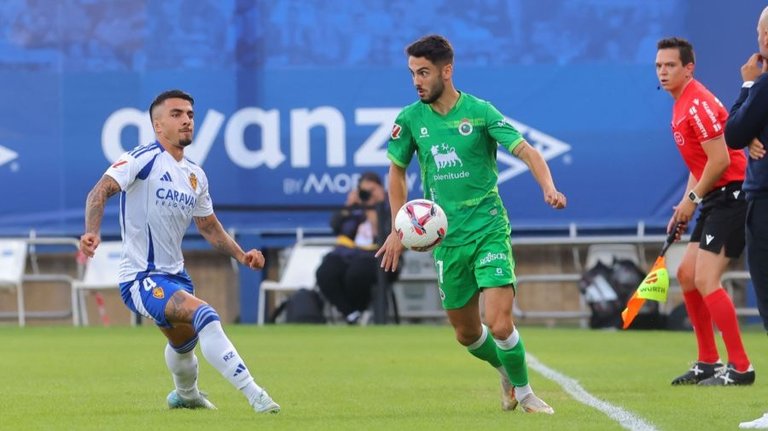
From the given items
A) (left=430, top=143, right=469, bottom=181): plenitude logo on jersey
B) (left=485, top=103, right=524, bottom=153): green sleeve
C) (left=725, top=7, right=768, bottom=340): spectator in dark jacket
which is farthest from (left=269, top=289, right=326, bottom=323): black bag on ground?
(left=725, top=7, right=768, bottom=340): spectator in dark jacket

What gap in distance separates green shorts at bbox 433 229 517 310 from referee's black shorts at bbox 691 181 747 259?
2.48 metres

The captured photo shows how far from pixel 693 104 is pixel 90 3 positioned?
11455 millimetres

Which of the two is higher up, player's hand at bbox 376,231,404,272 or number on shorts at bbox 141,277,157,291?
player's hand at bbox 376,231,404,272

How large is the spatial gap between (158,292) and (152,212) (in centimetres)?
52

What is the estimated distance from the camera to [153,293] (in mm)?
8969

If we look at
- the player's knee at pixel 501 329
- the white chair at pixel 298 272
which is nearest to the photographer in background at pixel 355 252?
the white chair at pixel 298 272

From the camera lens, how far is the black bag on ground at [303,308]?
66.8 ft

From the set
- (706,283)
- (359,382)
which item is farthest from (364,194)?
(706,283)

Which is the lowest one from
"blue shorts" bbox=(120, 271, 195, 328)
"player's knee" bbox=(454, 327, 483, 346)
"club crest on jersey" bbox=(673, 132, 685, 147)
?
"player's knee" bbox=(454, 327, 483, 346)

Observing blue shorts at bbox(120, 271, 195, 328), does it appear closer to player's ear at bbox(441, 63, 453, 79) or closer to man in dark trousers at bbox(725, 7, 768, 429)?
player's ear at bbox(441, 63, 453, 79)

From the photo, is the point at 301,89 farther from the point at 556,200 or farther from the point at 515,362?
the point at 556,200

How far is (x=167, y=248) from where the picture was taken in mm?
9203

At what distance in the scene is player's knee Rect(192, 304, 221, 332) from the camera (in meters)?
8.69

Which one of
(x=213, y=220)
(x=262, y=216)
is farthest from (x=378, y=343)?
(x=213, y=220)
